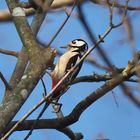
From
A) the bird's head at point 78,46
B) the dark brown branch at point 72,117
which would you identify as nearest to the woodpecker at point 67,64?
the bird's head at point 78,46

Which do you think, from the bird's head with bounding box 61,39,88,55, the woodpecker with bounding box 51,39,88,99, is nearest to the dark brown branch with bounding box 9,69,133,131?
the woodpecker with bounding box 51,39,88,99

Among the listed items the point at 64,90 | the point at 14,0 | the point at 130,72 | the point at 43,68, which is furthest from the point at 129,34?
the point at 14,0

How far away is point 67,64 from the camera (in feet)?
11.7

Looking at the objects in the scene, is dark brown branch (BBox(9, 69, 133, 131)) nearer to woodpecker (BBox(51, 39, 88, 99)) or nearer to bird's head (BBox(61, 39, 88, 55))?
woodpecker (BBox(51, 39, 88, 99))

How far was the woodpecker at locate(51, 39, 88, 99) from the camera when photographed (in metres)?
3.10

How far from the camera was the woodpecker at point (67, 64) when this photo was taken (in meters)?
3.10

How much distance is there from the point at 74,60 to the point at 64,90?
623 millimetres

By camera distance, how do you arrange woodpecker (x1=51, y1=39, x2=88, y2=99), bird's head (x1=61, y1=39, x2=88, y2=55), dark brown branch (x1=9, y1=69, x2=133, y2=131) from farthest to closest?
bird's head (x1=61, y1=39, x2=88, y2=55), woodpecker (x1=51, y1=39, x2=88, y2=99), dark brown branch (x1=9, y1=69, x2=133, y2=131)

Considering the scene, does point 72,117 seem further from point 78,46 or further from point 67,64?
point 78,46

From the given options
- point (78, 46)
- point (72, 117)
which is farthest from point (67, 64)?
point (72, 117)

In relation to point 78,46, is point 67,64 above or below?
below

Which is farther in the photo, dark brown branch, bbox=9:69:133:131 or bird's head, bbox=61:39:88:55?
bird's head, bbox=61:39:88:55

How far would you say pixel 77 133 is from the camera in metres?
3.44

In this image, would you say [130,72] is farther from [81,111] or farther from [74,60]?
[74,60]
